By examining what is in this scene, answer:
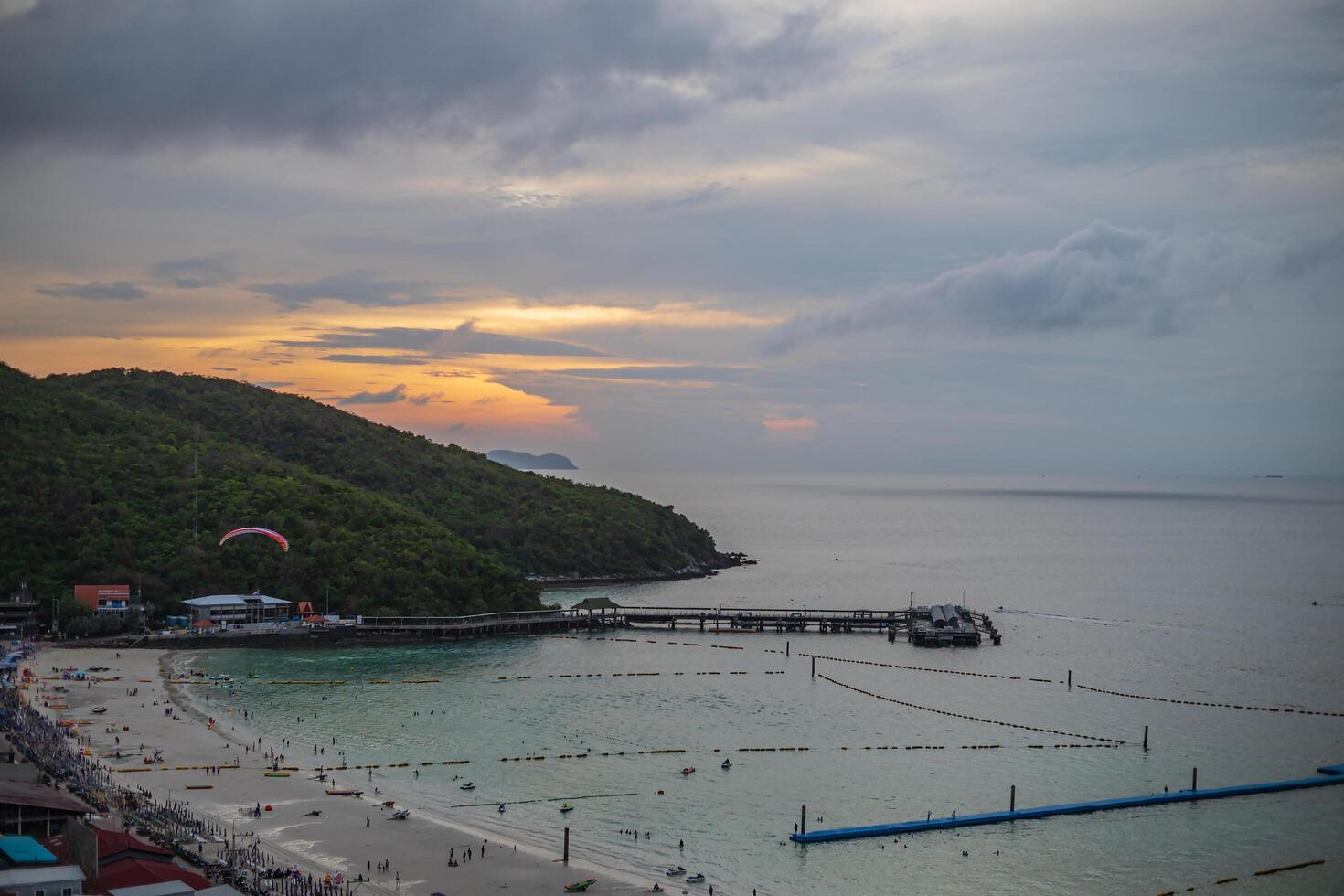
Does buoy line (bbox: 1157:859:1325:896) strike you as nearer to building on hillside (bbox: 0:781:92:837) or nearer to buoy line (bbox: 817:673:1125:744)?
buoy line (bbox: 817:673:1125:744)

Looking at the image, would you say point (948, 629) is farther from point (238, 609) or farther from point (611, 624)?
point (238, 609)

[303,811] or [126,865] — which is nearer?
[126,865]

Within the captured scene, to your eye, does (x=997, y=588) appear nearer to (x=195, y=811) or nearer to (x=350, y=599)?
(x=350, y=599)

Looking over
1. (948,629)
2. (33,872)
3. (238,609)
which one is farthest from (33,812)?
(948,629)

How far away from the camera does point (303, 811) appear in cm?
4334

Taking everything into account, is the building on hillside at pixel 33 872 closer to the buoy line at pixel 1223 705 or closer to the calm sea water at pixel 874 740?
the calm sea water at pixel 874 740

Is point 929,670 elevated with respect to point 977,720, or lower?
elevated

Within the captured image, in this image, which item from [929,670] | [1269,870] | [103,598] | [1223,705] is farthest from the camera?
[103,598]

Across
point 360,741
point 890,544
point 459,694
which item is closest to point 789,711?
point 459,694

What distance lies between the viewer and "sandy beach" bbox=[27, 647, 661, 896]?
3747cm

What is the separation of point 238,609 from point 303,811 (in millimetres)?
43901

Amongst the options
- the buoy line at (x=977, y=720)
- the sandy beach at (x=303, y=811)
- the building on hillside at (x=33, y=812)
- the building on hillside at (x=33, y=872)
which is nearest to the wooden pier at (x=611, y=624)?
the sandy beach at (x=303, y=811)

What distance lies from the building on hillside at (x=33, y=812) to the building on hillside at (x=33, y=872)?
10.7ft

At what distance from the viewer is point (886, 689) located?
7050 centimetres
